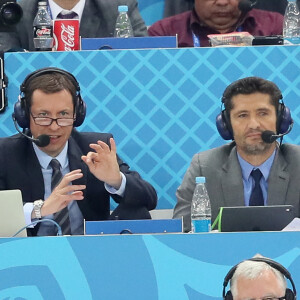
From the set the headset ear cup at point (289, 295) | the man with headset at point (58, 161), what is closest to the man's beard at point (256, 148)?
the man with headset at point (58, 161)

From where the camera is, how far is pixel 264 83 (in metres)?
5.35

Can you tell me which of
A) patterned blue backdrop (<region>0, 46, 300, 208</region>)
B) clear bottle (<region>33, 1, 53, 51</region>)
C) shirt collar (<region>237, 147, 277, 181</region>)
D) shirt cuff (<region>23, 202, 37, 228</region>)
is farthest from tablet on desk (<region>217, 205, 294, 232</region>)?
clear bottle (<region>33, 1, 53, 51</region>)

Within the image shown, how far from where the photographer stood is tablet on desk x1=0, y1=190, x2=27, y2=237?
4.47m

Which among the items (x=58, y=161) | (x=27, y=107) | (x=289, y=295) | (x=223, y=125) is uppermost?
(x=27, y=107)

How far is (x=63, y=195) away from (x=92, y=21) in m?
1.67

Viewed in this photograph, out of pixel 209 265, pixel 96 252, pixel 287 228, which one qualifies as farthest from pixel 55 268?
pixel 287 228

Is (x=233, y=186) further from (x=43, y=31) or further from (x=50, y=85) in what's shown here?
(x=43, y=31)

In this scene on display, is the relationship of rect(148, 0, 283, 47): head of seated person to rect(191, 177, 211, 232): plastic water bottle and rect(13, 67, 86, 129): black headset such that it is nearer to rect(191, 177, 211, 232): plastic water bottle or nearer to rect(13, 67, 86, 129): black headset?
rect(13, 67, 86, 129): black headset

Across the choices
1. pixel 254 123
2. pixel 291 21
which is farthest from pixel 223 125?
pixel 291 21

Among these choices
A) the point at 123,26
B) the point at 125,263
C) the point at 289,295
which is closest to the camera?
the point at 289,295

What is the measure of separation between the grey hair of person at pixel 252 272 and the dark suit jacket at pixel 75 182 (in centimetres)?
142

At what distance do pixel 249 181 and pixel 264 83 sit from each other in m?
0.44

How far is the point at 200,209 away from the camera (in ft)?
16.5

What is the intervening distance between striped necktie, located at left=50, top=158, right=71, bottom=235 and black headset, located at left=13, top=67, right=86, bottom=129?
20 cm
